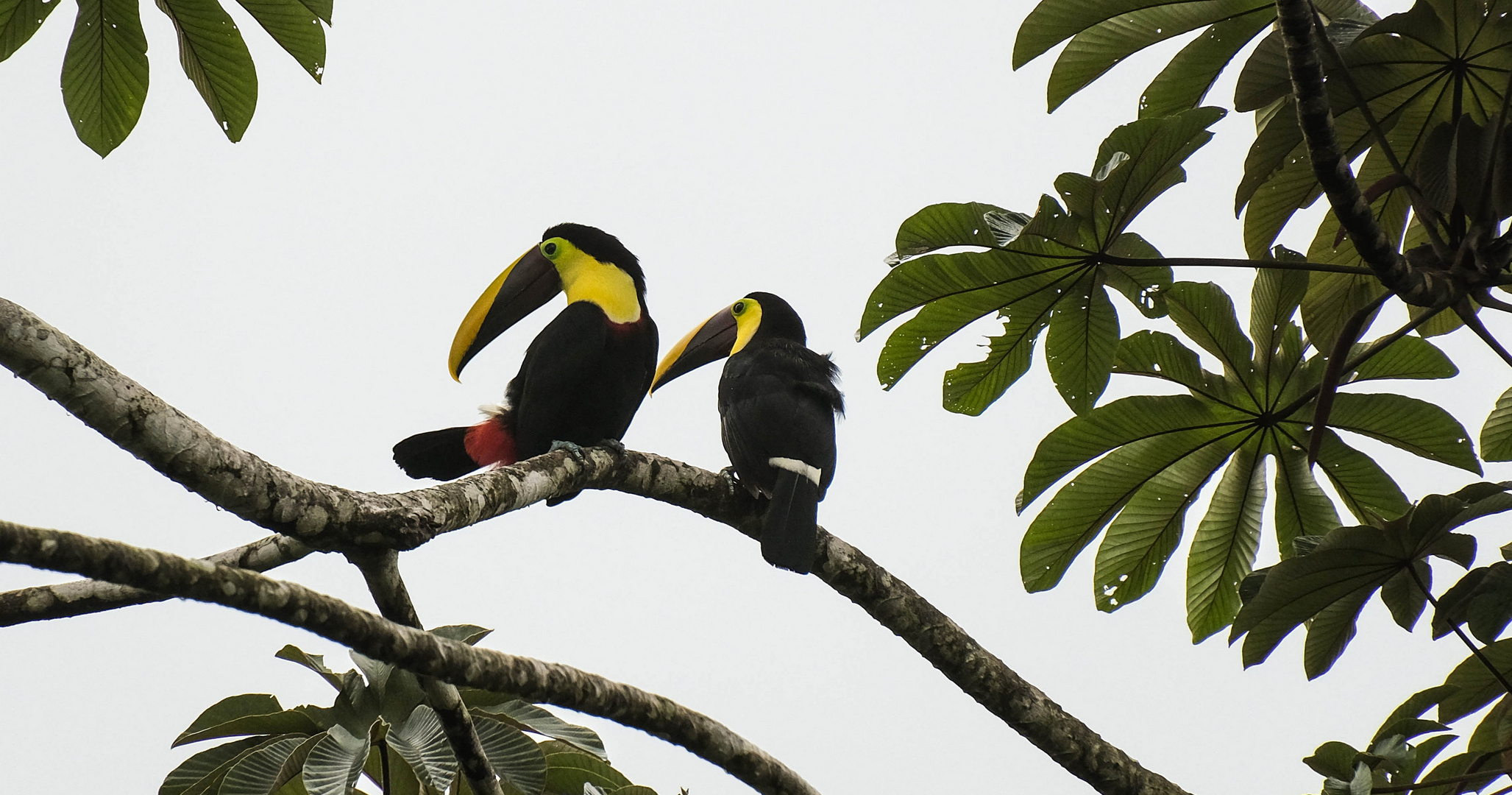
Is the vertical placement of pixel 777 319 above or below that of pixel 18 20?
above

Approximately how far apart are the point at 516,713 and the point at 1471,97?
236cm

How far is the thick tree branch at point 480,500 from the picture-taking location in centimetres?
174

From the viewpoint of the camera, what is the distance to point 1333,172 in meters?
1.83

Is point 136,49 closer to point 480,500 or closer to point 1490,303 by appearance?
point 480,500

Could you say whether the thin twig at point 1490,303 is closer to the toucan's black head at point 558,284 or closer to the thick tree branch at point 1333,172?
the thick tree branch at point 1333,172

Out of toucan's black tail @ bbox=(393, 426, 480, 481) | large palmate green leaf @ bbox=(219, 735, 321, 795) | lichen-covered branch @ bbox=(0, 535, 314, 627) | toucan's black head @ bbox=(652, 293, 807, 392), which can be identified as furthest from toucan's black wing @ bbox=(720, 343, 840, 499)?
lichen-covered branch @ bbox=(0, 535, 314, 627)

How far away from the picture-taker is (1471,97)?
2506mm

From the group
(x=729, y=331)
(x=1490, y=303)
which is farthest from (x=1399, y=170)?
(x=729, y=331)

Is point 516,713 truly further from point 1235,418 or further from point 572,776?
point 1235,418

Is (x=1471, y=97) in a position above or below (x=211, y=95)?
above

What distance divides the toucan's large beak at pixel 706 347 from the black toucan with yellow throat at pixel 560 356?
738 millimetres

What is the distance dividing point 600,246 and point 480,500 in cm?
212

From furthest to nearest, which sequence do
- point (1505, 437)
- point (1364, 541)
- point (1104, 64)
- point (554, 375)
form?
point (554, 375) < point (1505, 437) < point (1104, 64) < point (1364, 541)

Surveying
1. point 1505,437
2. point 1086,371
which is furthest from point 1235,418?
point 1505,437
